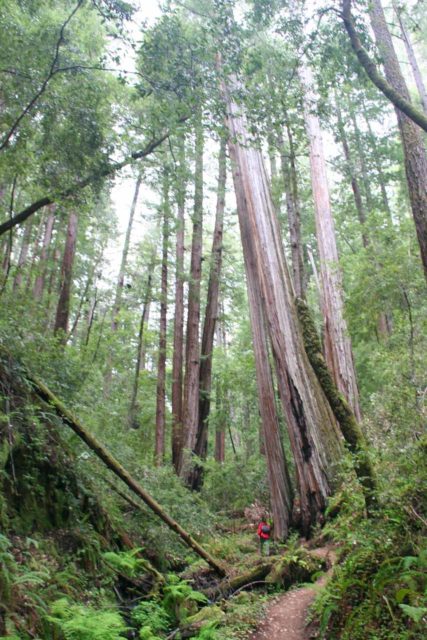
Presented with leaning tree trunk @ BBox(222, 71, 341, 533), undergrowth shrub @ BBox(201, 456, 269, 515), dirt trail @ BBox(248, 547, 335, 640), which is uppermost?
leaning tree trunk @ BBox(222, 71, 341, 533)

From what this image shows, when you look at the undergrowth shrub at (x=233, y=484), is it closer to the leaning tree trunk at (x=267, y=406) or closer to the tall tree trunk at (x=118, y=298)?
the leaning tree trunk at (x=267, y=406)

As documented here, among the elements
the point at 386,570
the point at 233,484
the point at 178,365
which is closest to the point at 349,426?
the point at 386,570

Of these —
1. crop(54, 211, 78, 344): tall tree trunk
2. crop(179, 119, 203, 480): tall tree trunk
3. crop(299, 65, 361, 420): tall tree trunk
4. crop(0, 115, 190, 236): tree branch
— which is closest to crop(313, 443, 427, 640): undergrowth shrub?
crop(299, 65, 361, 420): tall tree trunk

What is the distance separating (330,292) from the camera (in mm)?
11289

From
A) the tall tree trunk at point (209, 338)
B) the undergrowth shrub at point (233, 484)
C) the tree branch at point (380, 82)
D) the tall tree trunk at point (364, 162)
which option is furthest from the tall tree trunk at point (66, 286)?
the tall tree trunk at point (364, 162)

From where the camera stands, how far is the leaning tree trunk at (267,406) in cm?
837

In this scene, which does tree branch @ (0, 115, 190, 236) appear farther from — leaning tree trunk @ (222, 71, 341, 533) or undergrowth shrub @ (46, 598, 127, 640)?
undergrowth shrub @ (46, 598, 127, 640)

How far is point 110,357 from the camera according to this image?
17906 mm

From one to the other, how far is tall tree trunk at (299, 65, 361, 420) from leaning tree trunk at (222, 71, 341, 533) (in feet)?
5.13

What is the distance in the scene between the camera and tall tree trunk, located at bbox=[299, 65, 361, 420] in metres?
10.3

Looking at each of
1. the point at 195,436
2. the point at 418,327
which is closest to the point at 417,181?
the point at 418,327

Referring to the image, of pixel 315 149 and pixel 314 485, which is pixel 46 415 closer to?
pixel 314 485

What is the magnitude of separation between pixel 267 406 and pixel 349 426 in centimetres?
365

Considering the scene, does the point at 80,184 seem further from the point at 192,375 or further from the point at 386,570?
the point at 386,570
